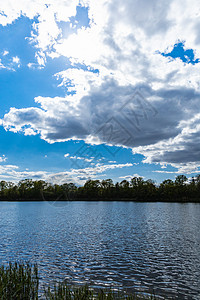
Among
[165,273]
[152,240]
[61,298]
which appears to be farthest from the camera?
[152,240]

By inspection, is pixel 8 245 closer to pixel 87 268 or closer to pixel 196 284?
pixel 87 268

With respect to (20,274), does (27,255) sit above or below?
below

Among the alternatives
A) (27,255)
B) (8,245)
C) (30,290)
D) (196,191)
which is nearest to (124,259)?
(27,255)

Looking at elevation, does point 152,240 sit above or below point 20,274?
below

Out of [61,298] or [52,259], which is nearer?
[61,298]

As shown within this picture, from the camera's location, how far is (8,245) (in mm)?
32188

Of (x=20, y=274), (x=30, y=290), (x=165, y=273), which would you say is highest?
(x=20, y=274)

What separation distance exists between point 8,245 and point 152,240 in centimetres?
2145

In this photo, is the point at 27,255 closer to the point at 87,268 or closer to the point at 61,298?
the point at 87,268

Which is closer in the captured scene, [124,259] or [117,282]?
[117,282]

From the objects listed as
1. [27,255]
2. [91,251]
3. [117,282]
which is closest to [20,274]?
[117,282]

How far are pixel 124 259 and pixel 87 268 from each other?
5.00 meters

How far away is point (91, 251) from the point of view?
28641mm

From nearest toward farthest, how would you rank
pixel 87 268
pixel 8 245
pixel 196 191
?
pixel 87 268 < pixel 8 245 < pixel 196 191
